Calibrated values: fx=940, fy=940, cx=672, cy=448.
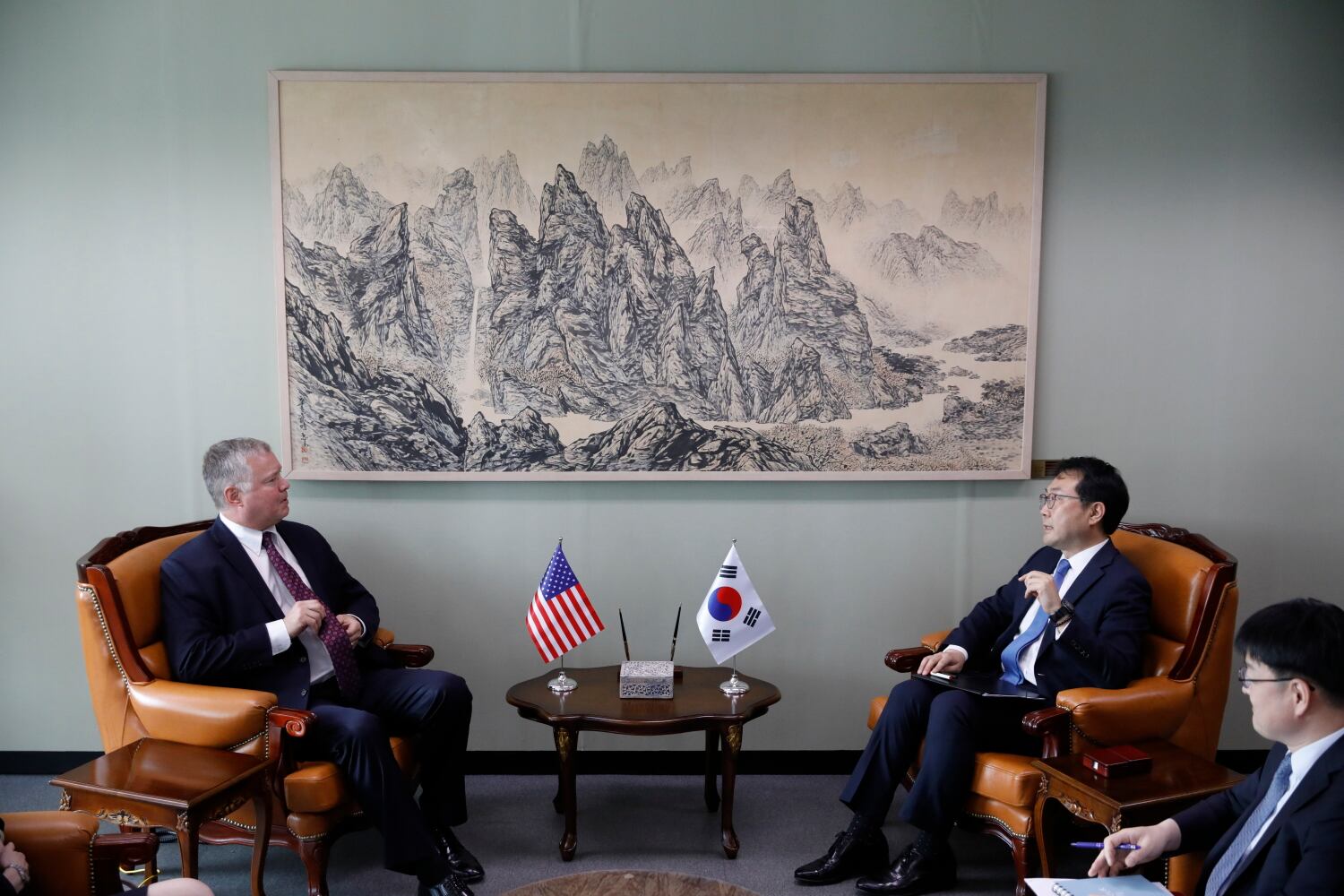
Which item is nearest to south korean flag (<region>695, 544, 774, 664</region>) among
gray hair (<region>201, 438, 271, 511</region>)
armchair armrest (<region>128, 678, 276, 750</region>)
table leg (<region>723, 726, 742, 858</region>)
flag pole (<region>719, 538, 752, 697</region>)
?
flag pole (<region>719, 538, 752, 697</region>)

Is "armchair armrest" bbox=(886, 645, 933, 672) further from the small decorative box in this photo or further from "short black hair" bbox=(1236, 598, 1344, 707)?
"short black hair" bbox=(1236, 598, 1344, 707)

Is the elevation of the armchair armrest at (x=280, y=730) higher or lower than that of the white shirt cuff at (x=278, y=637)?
lower

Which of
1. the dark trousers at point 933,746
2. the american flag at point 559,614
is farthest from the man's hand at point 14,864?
the dark trousers at point 933,746

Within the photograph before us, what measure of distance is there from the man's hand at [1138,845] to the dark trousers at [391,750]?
1951 millimetres

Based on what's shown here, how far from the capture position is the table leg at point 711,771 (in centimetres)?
370

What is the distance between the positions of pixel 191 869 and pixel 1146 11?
14.9 feet

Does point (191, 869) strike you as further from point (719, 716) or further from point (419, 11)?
A: point (419, 11)

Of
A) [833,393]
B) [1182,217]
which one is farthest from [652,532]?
[1182,217]

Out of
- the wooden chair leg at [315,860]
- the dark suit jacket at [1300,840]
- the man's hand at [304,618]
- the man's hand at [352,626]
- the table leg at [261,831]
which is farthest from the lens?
the man's hand at [352,626]

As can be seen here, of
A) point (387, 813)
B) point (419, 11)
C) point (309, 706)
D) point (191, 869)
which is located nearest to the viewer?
point (191, 869)

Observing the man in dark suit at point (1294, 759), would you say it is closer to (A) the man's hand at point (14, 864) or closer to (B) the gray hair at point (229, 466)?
(A) the man's hand at point (14, 864)

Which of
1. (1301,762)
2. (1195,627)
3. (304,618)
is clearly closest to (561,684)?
(304,618)

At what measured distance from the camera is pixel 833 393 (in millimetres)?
3914

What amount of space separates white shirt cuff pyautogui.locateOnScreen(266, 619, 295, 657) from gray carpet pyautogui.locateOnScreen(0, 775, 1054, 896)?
2.67 feet
